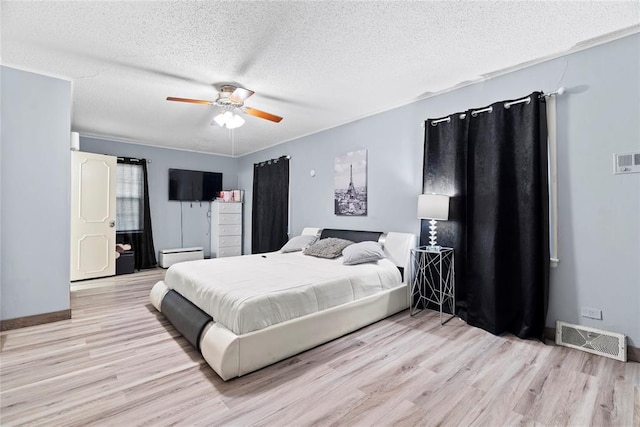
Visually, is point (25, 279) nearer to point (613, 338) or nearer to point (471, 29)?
point (471, 29)

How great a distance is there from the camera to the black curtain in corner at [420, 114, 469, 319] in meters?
3.18

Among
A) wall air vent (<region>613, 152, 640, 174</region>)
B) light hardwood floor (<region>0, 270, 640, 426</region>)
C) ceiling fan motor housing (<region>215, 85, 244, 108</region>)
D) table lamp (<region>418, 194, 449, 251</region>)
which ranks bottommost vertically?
light hardwood floor (<region>0, 270, 640, 426</region>)

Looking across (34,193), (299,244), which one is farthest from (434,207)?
(34,193)

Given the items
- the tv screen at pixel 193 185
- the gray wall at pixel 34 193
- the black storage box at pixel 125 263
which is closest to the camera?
the gray wall at pixel 34 193

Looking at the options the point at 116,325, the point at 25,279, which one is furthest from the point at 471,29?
the point at 25,279

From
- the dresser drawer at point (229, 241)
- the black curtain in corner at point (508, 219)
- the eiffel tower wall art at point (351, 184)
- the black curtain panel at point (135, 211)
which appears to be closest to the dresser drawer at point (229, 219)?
the dresser drawer at point (229, 241)

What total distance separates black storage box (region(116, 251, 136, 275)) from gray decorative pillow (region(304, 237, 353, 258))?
136 inches

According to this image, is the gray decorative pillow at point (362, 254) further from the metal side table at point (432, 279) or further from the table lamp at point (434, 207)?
the table lamp at point (434, 207)

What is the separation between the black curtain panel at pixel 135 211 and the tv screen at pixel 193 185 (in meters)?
0.55

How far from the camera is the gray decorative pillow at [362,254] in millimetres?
3406

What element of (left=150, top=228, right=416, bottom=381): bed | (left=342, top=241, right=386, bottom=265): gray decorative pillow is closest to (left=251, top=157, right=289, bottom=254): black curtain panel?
(left=150, top=228, right=416, bottom=381): bed

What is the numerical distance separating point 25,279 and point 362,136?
419 centimetres

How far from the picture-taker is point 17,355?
2.35m

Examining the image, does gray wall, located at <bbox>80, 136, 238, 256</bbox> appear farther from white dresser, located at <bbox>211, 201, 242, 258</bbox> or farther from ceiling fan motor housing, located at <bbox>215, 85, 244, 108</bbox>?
ceiling fan motor housing, located at <bbox>215, 85, 244, 108</bbox>
